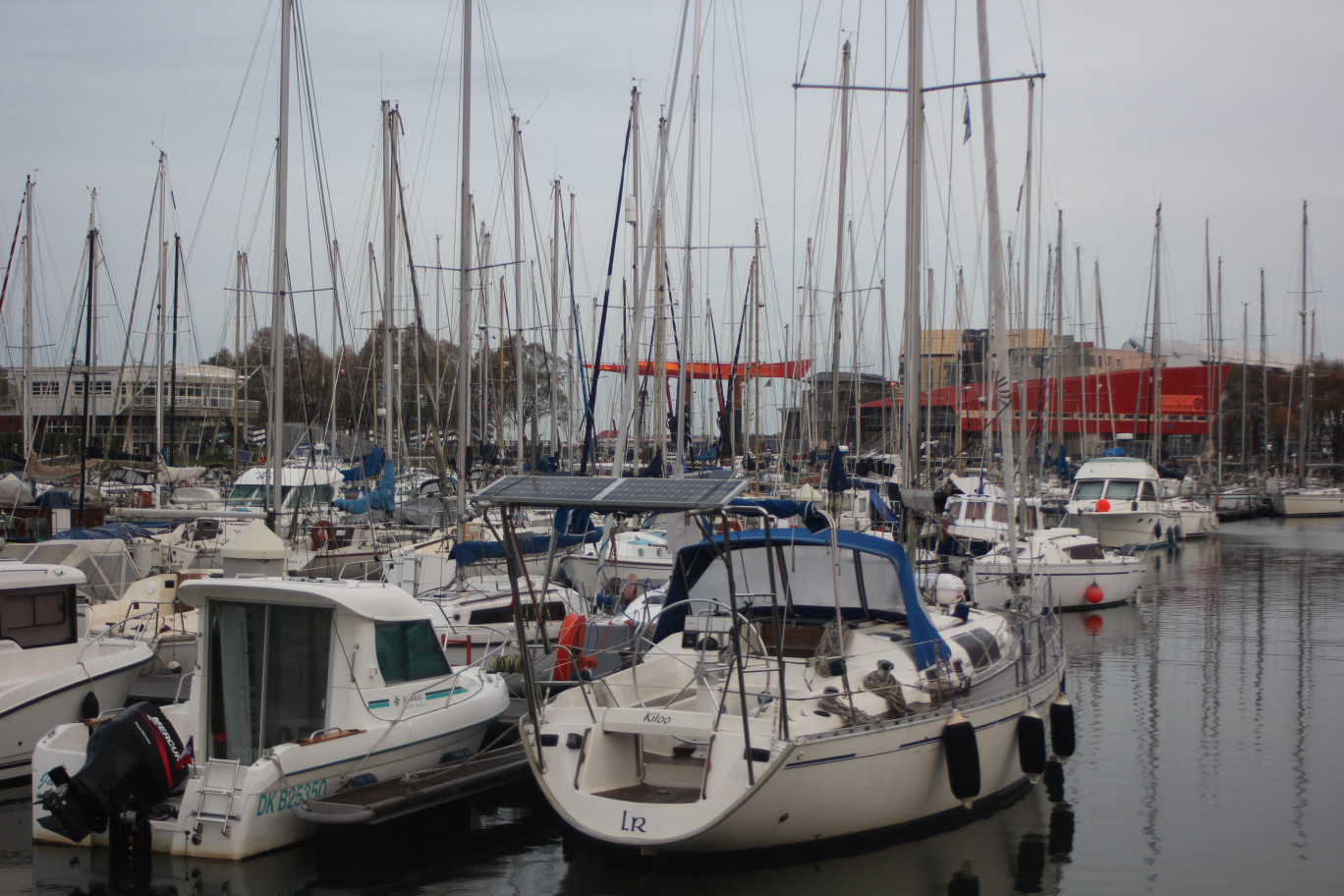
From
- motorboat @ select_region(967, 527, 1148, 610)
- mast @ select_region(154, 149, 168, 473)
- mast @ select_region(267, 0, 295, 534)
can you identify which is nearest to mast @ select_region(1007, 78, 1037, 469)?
motorboat @ select_region(967, 527, 1148, 610)

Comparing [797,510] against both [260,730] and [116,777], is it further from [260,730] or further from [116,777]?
[116,777]

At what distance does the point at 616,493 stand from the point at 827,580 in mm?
3750

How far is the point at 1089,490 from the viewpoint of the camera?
40562 millimetres

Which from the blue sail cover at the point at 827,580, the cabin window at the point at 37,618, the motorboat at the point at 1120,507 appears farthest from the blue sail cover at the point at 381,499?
the motorboat at the point at 1120,507

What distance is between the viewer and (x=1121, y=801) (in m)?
12.5

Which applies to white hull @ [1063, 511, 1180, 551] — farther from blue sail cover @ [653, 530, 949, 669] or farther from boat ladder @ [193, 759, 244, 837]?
boat ladder @ [193, 759, 244, 837]

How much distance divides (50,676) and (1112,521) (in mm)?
34757

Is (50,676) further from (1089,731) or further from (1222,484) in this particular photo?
(1222,484)

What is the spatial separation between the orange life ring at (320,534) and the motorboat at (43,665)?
34.6 ft

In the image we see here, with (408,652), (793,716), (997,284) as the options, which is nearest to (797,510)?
(793,716)

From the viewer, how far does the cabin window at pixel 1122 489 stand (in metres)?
39.8

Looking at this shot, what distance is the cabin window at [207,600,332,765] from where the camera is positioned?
1059 centimetres

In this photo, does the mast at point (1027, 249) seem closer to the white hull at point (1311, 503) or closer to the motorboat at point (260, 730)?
the motorboat at point (260, 730)

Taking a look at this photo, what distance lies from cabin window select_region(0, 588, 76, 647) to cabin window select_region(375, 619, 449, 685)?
4.92 metres
